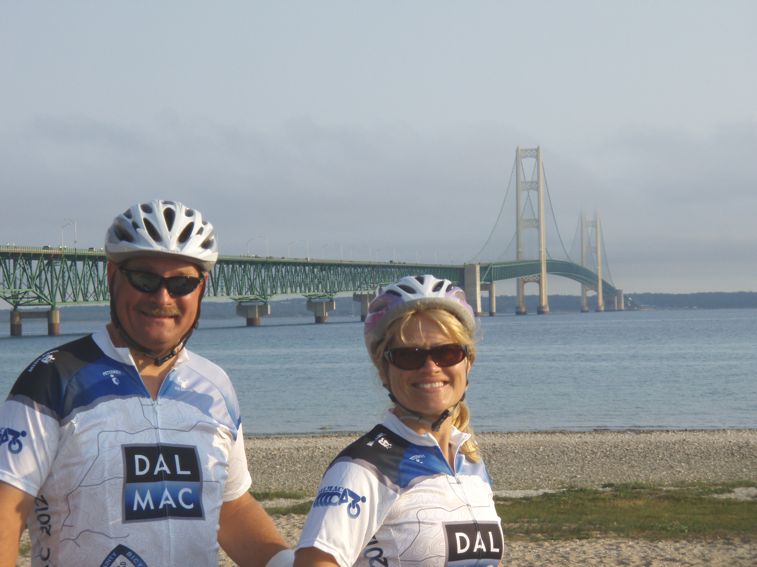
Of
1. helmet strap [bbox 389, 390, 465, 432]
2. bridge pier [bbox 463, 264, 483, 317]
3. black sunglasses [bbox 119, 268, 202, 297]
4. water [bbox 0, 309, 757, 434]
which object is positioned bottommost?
water [bbox 0, 309, 757, 434]

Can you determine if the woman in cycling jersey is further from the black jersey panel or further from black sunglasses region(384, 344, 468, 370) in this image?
the black jersey panel

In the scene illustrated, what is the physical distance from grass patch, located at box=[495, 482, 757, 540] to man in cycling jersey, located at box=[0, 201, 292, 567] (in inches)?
299

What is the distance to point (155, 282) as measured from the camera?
254 centimetres

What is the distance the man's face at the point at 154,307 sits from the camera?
2.52 m

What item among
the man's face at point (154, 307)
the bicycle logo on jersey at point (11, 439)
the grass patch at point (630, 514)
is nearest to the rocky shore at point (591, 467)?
the grass patch at point (630, 514)

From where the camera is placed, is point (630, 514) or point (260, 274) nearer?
point (630, 514)

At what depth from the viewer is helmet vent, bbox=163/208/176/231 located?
8.34 ft

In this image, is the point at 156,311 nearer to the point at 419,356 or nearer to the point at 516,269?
the point at 419,356

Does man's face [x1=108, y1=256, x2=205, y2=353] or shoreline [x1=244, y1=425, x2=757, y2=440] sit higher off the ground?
man's face [x1=108, y1=256, x2=205, y2=353]

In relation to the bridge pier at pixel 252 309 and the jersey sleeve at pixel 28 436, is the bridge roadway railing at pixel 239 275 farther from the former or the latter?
the jersey sleeve at pixel 28 436

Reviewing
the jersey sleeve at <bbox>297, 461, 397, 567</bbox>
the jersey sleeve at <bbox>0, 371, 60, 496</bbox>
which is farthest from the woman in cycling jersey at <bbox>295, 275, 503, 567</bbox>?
the jersey sleeve at <bbox>0, 371, 60, 496</bbox>

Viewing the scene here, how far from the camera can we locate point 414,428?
248cm

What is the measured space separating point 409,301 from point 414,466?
0.38 meters

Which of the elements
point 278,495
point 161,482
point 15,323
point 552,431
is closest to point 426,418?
point 161,482
